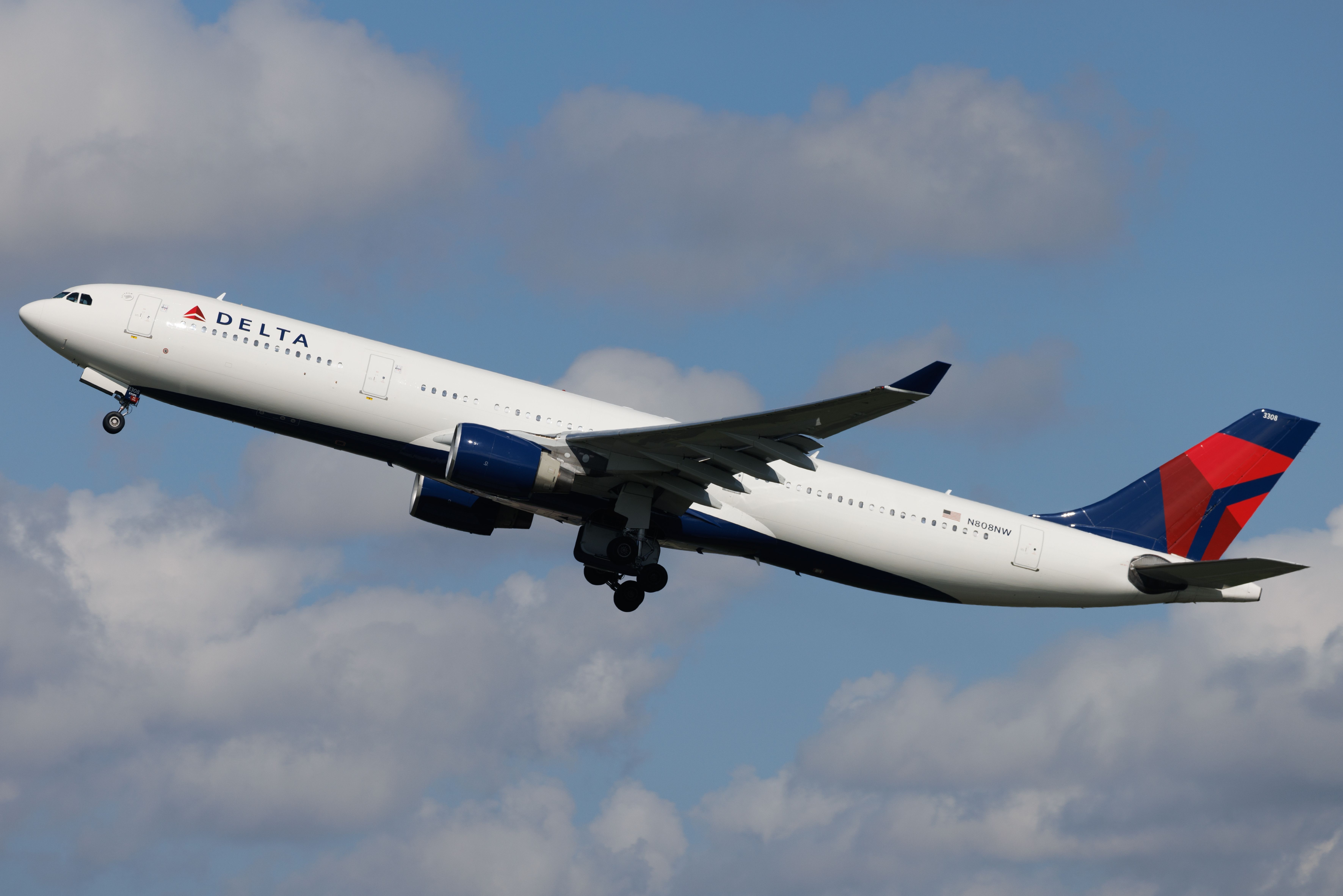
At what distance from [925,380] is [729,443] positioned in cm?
630

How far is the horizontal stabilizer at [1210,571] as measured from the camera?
37875 millimetres

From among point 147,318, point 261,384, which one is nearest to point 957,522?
point 261,384

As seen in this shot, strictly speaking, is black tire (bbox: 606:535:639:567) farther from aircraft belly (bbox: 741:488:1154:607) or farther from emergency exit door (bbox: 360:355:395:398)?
emergency exit door (bbox: 360:355:395:398)

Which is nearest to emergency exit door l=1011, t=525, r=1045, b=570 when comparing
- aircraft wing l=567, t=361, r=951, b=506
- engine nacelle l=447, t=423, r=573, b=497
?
aircraft wing l=567, t=361, r=951, b=506

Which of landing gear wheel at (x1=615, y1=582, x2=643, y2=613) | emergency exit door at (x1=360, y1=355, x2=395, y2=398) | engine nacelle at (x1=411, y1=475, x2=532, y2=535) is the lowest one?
landing gear wheel at (x1=615, y1=582, x2=643, y2=613)

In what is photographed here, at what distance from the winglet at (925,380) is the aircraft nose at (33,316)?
21.3 meters

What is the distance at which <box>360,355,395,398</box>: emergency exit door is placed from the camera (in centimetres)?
3559

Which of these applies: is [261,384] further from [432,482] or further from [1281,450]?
[1281,450]

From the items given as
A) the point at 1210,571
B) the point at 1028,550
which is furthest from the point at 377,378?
the point at 1210,571

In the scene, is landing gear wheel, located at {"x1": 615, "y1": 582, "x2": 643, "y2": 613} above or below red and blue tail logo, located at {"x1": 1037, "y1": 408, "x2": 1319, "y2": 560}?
below

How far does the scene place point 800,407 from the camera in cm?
3209

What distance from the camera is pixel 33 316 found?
3638 cm

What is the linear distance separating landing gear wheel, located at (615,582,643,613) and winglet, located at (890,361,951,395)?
1272cm

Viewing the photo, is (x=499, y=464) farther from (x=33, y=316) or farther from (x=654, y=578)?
(x=33, y=316)
